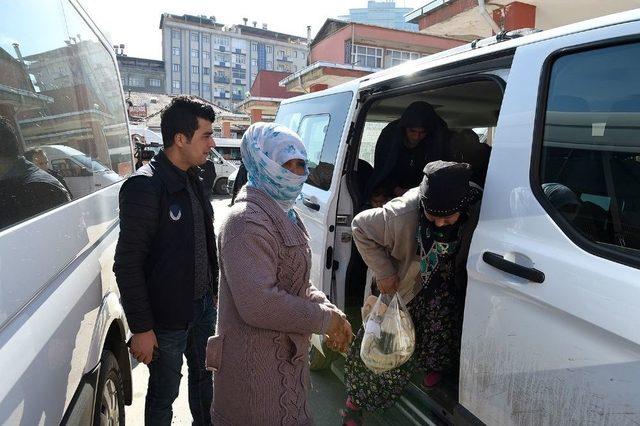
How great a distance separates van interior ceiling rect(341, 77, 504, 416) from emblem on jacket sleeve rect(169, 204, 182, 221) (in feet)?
4.12

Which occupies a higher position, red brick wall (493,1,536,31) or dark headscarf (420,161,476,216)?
red brick wall (493,1,536,31)

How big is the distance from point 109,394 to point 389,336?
4.25 feet

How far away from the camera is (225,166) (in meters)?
17.7

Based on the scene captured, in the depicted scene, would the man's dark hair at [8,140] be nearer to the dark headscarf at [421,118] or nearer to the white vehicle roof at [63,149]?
the white vehicle roof at [63,149]

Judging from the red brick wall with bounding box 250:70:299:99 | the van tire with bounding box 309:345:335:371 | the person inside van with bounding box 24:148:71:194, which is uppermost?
the red brick wall with bounding box 250:70:299:99

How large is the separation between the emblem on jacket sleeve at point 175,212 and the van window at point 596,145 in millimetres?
1500

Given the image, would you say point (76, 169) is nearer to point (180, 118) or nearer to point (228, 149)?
point (180, 118)

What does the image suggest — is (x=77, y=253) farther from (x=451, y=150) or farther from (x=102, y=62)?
(x=451, y=150)

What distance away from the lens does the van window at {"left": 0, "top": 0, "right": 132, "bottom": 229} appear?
1.22 m

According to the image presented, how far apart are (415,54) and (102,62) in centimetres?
1796

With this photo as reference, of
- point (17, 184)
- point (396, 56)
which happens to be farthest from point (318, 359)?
point (396, 56)

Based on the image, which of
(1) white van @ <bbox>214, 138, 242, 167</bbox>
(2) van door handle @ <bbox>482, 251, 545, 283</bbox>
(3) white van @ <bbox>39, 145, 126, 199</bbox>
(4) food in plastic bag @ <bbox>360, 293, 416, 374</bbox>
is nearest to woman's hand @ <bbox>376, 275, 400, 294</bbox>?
(4) food in plastic bag @ <bbox>360, 293, 416, 374</bbox>

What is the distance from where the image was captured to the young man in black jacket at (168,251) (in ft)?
6.23

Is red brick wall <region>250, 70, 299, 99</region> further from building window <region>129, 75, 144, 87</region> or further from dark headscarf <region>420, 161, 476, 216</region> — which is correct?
building window <region>129, 75, 144, 87</region>
